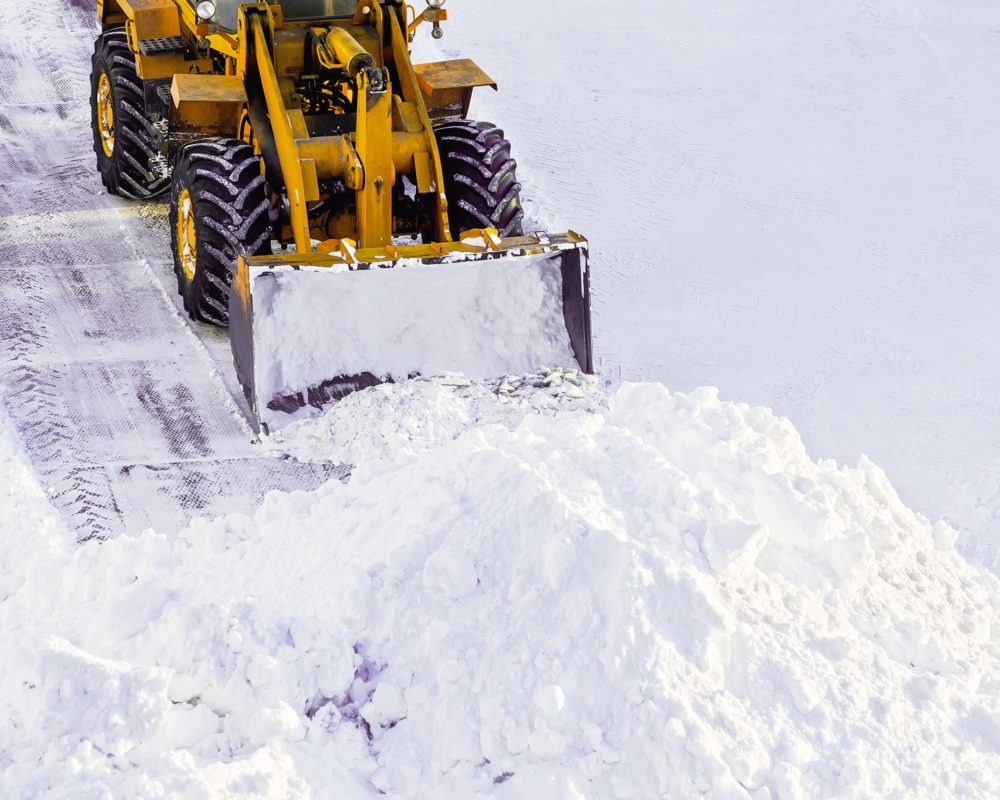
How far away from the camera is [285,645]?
379cm

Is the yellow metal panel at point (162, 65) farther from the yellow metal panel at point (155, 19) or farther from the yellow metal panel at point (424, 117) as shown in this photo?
the yellow metal panel at point (424, 117)

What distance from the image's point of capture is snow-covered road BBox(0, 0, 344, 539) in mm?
5613

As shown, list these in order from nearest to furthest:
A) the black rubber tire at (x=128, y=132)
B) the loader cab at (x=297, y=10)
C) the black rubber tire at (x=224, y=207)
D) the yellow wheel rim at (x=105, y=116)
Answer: the black rubber tire at (x=224, y=207) → the loader cab at (x=297, y=10) → the black rubber tire at (x=128, y=132) → the yellow wheel rim at (x=105, y=116)

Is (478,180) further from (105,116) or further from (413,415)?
(105,116)

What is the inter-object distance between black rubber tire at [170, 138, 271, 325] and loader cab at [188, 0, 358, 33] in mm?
856

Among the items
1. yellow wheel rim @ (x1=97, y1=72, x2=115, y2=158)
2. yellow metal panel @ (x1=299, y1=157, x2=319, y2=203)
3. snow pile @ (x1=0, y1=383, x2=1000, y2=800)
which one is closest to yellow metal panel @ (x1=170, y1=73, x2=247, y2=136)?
yellow metal panel @ (x1=299, y1=157, x2=319, y2=203)

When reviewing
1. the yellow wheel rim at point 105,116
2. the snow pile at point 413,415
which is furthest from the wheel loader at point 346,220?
the yellow wheel rim at point 105,116

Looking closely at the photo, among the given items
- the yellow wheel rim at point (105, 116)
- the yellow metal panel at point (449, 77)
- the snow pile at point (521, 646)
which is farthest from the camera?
the yellow wheel rim at point (105, 116)

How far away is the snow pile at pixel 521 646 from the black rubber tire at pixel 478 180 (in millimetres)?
2314

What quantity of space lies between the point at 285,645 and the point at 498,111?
26.3ft

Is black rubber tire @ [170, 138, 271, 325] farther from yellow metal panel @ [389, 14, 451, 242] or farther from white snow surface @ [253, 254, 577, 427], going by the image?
yellow metal panel @ [389, 14, 451, 242]

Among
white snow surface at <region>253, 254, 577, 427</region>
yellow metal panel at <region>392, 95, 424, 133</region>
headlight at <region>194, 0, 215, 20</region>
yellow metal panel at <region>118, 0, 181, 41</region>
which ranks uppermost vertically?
headlight at <region>194, 0, 215, 20</region>

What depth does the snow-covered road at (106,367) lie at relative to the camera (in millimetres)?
5613

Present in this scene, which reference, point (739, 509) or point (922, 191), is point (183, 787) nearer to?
point (739, 509)
